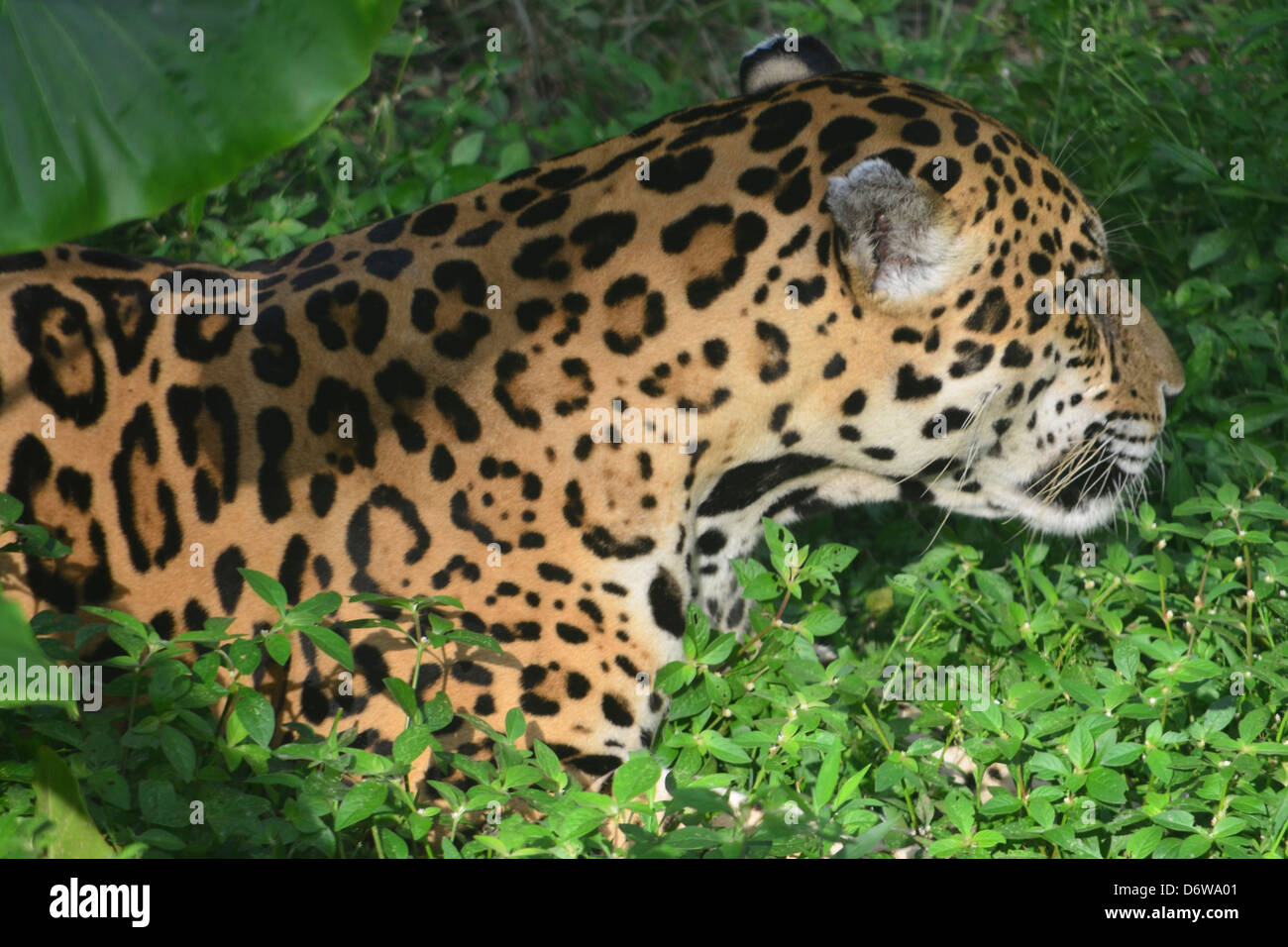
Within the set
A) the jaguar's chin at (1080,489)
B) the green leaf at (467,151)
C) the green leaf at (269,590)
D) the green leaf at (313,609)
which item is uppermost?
the green leaf at (467,151)

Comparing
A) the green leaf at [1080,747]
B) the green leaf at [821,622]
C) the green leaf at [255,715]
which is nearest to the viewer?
the green leaf at [255,715]

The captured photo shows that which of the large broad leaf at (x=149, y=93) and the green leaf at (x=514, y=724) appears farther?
the green leaf at (x=514, y=724)

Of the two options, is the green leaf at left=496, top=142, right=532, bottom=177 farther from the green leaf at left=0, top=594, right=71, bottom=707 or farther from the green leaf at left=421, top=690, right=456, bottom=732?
the green leaf at left=0, top=594, right=71, bottom=707

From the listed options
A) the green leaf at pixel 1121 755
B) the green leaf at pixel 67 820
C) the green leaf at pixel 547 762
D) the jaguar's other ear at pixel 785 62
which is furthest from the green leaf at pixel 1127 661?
the green leaf at pixel 67 820

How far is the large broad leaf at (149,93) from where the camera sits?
2.59 metres

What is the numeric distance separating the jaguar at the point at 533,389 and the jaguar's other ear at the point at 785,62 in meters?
0.42

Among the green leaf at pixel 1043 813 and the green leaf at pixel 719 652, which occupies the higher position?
the green leaf at pixel 719 652

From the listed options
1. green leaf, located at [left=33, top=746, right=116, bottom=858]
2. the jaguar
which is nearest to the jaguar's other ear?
the jaguar

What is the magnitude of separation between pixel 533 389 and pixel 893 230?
102cm

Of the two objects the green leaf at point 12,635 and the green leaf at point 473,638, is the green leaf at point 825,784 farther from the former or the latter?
the green leaf at point 12,635

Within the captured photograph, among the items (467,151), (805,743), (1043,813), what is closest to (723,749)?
(805,743)

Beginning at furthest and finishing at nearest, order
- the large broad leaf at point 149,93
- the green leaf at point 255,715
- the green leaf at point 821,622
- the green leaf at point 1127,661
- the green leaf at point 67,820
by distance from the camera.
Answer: the green leaf at point 1127,661 → the green leaf at point 821,622 → the green leaf at point 255,715 → the green leaf at point 67,820 → the large broad leaf at point 149,93

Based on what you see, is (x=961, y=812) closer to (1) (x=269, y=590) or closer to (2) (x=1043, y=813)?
(2) (x=1043, y=813)
